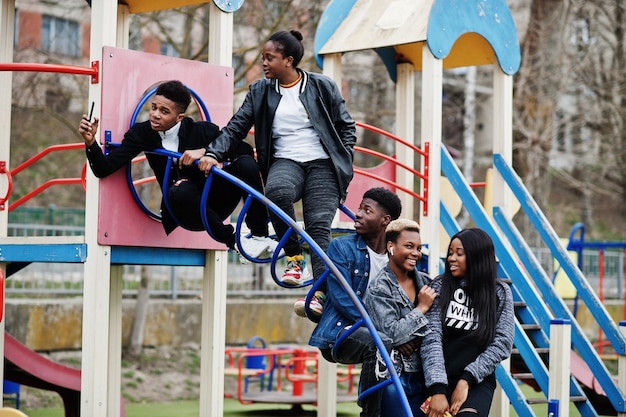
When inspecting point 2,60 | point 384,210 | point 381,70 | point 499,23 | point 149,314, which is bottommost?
point 149,314

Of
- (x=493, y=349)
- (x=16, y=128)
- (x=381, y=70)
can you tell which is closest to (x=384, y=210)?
(x=493, y=349)

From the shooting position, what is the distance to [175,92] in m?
6.77

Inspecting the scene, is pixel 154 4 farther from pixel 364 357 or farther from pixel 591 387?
pixel 591 387

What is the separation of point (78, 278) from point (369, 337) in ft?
33.7

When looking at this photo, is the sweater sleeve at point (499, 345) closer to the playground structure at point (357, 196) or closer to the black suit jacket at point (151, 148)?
the playground structure at point (357, 196)

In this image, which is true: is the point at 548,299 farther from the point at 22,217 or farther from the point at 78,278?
the point at 22,217

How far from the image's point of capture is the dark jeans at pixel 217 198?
6.57 m

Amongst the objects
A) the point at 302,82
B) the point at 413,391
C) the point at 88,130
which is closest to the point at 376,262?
the point at 413,391

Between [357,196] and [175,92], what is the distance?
11.1ft

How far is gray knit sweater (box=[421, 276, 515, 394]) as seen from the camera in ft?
18.8

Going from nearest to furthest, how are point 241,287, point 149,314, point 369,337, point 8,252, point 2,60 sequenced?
point 369,337
point 8,252
point 2,60
point 149,314
point 241,287

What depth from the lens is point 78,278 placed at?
1542 centimetres

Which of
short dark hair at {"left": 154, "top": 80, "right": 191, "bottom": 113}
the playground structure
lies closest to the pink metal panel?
the playground structure

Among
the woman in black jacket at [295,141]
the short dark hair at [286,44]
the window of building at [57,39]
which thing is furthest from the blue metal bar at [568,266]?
the window of building at [57,39]
